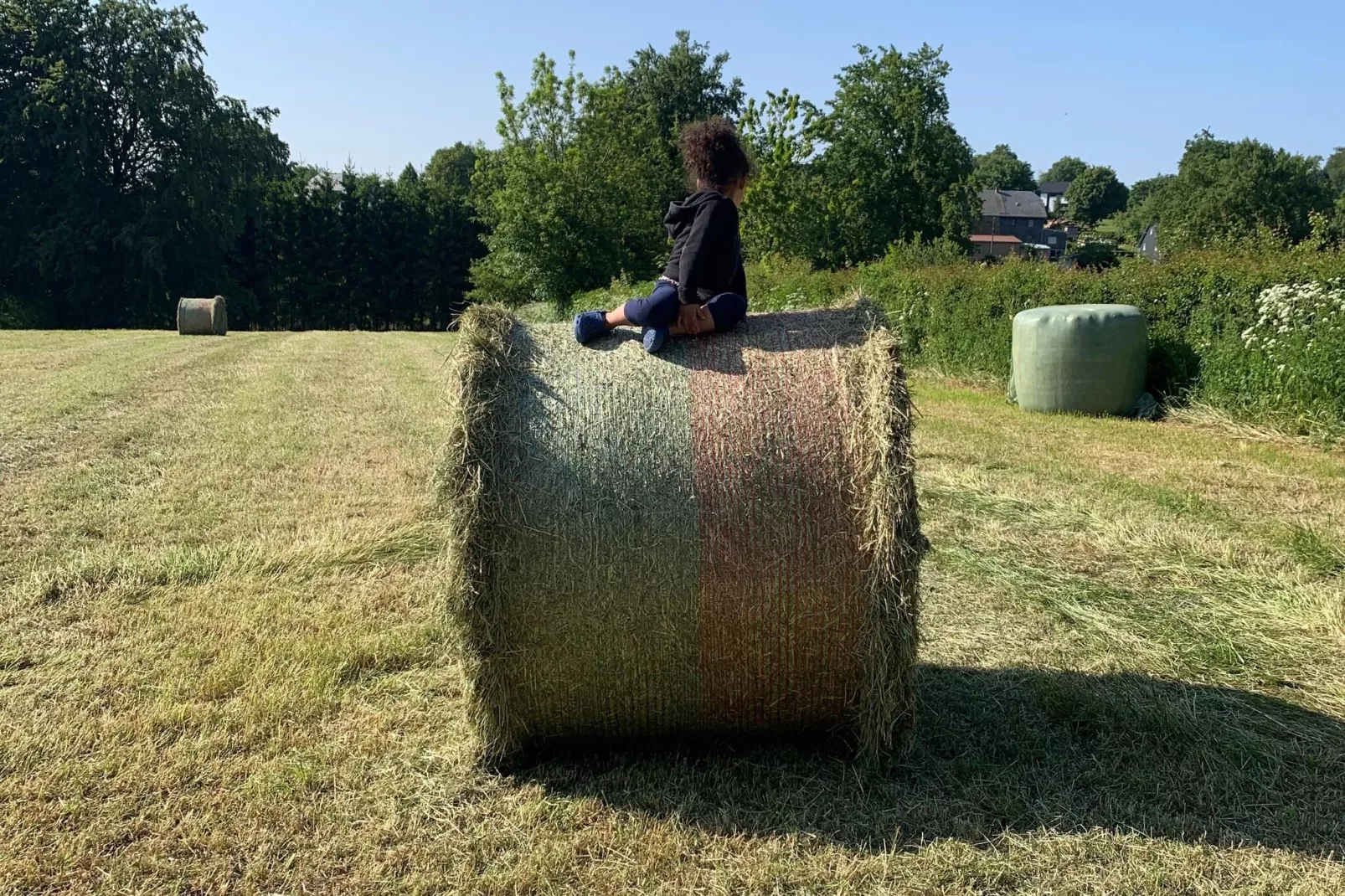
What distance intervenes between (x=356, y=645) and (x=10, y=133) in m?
48.0

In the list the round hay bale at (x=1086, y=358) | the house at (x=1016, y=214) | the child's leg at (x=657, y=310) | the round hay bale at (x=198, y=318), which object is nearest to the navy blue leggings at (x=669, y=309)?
the child's leg at (x=657, y=310)

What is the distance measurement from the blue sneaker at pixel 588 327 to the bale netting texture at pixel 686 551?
0.39 meters

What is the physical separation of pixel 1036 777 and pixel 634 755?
5.02 ft

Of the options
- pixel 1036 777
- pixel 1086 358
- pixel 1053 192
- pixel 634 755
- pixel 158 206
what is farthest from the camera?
pixel 1053 192

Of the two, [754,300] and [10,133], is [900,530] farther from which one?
[10,133]

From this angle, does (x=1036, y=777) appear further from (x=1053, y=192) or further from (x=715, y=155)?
(x=1053, y=192)

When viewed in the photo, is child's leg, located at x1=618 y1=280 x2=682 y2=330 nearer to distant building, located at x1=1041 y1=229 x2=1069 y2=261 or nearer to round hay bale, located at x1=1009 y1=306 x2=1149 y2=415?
round hay bale, located at x1=1009 y1=306 x2=1149 y2=415

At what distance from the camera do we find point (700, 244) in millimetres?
3848

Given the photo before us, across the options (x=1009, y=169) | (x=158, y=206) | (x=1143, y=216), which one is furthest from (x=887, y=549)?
(x=1009, y=169)

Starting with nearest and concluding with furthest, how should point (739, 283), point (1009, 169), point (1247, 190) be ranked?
1. point (739, 283)
2. point (1247, 190)
3. point (1009, 169)

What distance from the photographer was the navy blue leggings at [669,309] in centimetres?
383

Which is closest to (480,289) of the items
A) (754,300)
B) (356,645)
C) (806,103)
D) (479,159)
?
(479,159)

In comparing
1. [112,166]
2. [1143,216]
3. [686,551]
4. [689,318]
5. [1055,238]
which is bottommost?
[686,551]

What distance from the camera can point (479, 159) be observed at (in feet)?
149
